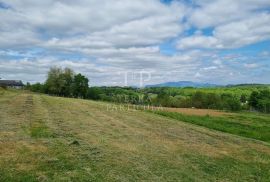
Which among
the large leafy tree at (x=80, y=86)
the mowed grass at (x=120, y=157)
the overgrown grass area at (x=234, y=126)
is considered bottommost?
the overgrown grass area at (x=234, y=126)

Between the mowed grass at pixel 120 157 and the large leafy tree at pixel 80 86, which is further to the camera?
the large leafy tree at pixel 80 86

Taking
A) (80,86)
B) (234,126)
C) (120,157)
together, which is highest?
(80,86)

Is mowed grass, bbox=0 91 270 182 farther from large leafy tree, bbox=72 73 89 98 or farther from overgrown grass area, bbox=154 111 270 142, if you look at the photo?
large leafy tree, bbox=72 73 89 98

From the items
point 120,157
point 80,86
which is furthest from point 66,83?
point 120,157

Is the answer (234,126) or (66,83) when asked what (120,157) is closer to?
(234,126)

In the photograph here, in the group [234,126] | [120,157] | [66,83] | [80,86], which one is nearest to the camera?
[120,157]

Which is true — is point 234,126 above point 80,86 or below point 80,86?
below

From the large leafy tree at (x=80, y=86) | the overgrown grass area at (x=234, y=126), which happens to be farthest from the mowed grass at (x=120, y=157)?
the large leafy tree at (x=80, y=86)

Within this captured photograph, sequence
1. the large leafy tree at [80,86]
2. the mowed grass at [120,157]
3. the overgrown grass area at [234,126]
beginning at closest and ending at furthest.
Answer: the mowed grass at [120,157] → the overgrown grass area at [234,126] → the large leafy tree at [80,86]

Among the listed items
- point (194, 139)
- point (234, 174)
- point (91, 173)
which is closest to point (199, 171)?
point (234, 174)

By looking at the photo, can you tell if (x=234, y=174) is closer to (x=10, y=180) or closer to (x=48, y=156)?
(x=48, y=156)

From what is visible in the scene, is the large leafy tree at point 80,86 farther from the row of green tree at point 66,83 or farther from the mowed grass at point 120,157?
the mowed grass at point 120,157

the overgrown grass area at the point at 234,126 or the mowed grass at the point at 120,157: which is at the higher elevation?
the mowed grass at the point at 120,157

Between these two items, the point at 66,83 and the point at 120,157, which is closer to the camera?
the point at 120,157
